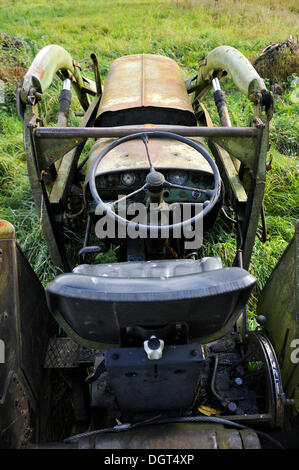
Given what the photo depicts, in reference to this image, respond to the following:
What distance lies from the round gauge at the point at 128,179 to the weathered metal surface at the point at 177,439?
1.43 meters

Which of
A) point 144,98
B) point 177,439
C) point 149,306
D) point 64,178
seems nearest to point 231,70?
point 144,98

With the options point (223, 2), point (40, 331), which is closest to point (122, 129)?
point (40, 331)

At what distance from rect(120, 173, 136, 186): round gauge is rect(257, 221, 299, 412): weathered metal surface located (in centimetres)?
102

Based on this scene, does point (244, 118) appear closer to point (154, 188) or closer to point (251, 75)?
point (251, 75)

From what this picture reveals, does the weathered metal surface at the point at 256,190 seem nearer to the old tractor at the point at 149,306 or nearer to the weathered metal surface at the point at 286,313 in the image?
the old tractor at the point at 149,306

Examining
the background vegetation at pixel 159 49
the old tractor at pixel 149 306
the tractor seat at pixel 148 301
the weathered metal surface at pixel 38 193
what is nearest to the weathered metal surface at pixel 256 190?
the old tractor at pixel 149 306

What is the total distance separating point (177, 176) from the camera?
7.84ft

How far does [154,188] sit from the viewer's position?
1.96 metres

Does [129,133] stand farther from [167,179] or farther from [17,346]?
[17,346]

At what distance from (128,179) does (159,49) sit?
579 cm

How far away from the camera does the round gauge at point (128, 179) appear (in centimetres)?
241

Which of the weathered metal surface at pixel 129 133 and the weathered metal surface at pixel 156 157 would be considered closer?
the weathered metal surface at pixel 129 133

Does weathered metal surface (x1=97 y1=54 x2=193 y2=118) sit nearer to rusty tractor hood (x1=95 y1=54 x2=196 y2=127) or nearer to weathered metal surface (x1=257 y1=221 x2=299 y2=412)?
rusty tractor hood (x1=95 y1=54 x2=196 y2=127)

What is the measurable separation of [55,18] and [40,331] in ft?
31.1
